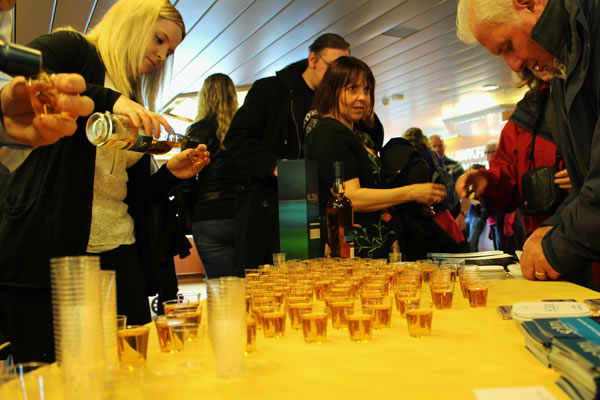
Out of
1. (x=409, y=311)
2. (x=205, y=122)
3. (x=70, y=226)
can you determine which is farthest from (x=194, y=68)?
(x=409, y=311)

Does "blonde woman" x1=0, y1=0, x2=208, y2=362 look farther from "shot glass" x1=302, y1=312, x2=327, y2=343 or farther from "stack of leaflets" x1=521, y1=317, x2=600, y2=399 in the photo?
"stack of leaflets" x1=521, y1=317, x2=600, y2=399

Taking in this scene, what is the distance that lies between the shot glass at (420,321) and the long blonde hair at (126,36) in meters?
1.44

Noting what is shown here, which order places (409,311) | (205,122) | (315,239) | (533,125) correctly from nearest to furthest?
(409,311)
(315,239)
(533,125)
(205,122)

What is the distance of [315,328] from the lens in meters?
1.03

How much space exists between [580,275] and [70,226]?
193 centimetres

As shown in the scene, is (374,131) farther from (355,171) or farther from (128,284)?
(128,284)

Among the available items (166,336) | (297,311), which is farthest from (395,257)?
(166,336)

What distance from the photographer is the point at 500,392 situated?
689 millimetres

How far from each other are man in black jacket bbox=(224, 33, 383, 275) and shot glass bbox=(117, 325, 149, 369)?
1881mm

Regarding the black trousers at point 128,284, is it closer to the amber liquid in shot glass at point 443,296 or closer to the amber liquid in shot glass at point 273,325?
the amber liquid in shot glass at point 273,325

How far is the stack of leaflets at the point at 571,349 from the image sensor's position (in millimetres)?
634

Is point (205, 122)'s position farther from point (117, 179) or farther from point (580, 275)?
point (580, 275)

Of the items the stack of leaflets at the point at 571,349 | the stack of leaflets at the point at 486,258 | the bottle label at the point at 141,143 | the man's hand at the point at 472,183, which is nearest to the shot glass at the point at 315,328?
the stack of leaflets at the point at 571,349

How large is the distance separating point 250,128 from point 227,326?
7.68 ft
